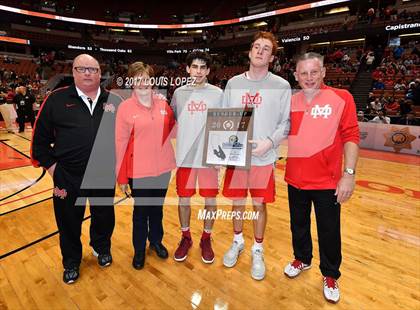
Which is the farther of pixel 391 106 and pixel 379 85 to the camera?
pixel 379 85

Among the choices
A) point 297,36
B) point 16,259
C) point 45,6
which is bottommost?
point 16,259

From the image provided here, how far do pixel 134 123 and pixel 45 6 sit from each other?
3428cm

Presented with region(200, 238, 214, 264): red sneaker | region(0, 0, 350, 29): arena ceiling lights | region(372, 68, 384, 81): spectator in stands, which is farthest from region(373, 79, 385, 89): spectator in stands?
region(200, 238, 214, 264): red sneaker

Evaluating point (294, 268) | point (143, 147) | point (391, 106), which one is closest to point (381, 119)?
point (391, 106)

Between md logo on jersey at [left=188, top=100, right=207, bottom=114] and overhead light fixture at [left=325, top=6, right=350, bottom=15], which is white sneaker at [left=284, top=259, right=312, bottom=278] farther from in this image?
overhead light fixture at [left=325, top=6, right=350, bottom=15]

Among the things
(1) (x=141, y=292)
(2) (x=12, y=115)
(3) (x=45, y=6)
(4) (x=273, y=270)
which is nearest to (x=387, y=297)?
(4) (x=273, y=270)

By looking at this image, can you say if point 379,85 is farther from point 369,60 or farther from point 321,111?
point 321,111

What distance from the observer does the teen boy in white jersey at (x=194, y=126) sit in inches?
101

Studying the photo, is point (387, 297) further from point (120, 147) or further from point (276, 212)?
point (120, 147)

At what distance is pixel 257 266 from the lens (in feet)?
8.75

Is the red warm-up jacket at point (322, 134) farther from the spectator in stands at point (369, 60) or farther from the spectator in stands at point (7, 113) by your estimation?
the spectator in stands at point (369, 60)

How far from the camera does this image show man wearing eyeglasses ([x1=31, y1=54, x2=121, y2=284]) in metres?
2.35

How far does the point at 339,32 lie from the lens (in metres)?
19.2

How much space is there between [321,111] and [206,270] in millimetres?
1903
